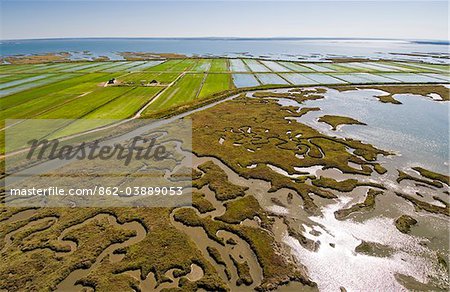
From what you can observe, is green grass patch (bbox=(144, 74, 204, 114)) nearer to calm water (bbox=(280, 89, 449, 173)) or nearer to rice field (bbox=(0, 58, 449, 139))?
rice field (bbox=(0, 58, 449, 139))

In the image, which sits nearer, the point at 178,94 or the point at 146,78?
the point at 178,94

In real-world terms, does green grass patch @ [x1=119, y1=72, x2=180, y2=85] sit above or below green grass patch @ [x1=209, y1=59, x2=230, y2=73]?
below

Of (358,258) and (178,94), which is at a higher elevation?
(178,94)

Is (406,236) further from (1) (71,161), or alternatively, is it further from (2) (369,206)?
(1) (71,161)

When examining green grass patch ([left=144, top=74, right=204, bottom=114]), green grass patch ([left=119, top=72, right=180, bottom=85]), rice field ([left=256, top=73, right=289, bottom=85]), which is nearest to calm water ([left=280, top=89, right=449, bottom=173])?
rice field ([left=256, top=73, right=289, bottom=85])

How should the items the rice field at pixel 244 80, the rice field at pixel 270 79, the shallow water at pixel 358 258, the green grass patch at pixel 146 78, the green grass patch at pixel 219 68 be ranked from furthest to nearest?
1. the green grass patch at pixel 219 68
2. the rice field at pixel 270 79
3. the rice field at pixel 244 80
4. the green grass patch at pixel 146 78
5. the shallow water at pixel 358 258

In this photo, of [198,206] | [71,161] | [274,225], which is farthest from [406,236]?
[71,161]

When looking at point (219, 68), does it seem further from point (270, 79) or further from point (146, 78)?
point (146, 78)

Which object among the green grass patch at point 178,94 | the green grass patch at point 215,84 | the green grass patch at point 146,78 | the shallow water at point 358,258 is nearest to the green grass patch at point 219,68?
the green grass patch at point 215,84

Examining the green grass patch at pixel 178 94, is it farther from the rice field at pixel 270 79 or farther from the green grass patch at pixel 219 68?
the rice field at pixel 270 79

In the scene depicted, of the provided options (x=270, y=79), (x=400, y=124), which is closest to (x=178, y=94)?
(x=270, y=79)

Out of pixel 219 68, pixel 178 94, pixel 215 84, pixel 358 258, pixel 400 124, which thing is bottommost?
pixel 358 258
